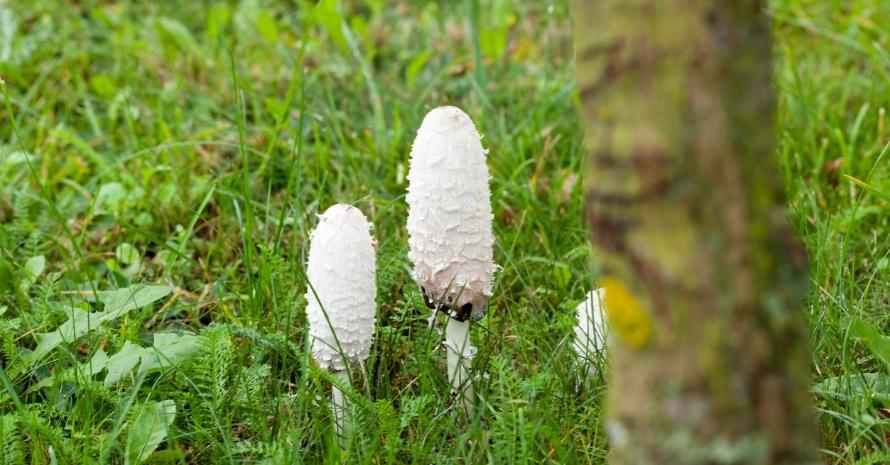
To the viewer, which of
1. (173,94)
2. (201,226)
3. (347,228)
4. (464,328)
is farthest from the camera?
(173,94)

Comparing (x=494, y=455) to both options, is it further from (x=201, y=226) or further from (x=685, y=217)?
(x=201, y=226)

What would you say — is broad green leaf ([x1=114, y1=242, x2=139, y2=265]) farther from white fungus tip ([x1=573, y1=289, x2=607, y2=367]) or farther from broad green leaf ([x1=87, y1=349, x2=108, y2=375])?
white fungus tip ([x1=573, y1=289, x2=607, y2=367])

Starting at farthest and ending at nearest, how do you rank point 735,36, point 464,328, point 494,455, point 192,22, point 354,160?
point 192,22 < point 354,160 < point 464,328 < point 494,455 < point 735,36

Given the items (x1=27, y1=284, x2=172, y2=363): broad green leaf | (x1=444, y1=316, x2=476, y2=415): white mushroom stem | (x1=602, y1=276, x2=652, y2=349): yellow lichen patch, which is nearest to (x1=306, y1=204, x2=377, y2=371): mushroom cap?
(x1=444, y1=316, x2=476, y2=415): white mushroom stem

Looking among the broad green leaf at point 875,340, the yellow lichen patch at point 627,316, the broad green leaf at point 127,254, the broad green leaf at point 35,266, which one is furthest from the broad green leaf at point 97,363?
the broad green leaf at point 875,340

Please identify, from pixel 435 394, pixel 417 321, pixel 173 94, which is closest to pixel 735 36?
pixel 435 394

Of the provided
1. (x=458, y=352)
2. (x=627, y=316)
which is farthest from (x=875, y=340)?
(x=627, y=316)
